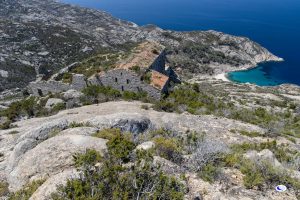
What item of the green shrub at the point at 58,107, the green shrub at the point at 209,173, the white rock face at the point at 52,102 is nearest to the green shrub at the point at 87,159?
the green shrub at the point at 209,173

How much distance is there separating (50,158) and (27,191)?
1703 millimetres

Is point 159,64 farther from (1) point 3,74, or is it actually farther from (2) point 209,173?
(1) point 3,74

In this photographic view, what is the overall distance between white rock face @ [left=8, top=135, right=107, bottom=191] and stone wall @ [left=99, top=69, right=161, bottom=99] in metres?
17.7

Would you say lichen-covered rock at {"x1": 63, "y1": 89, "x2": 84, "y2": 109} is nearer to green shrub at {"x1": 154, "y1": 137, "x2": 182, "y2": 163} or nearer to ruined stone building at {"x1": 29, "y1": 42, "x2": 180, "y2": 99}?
ruined stone building at {"x1": 29, "y1": 42, "x2": 180, "y2": 99}

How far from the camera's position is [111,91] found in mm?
30781

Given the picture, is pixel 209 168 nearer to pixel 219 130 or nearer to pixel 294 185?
pixel 294 185

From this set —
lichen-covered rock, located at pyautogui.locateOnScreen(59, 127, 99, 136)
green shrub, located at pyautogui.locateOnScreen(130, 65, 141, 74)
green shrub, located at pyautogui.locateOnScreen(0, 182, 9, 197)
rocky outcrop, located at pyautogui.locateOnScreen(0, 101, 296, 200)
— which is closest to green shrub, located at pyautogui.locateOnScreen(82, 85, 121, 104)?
green shrub, located at pyautogui.locateOnScreen(130, 65, 141, 74)

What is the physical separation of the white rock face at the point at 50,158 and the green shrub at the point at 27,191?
1.70ft

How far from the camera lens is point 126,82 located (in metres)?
31.5

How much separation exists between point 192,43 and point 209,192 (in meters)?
120

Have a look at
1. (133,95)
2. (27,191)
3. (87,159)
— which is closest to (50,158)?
(27,191)

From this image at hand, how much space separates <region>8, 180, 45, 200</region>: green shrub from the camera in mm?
10394

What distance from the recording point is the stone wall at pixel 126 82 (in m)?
30.5

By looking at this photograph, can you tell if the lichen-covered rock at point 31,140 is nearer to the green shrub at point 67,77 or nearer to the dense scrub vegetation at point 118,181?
the dense scrub vegetation at point 118,181
